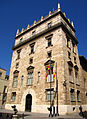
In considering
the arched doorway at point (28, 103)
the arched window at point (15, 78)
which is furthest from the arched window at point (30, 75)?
the arched window at point (15, 78)

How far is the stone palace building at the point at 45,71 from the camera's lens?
698 inches

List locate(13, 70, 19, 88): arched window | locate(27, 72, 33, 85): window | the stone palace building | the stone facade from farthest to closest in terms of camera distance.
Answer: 1. the stone facade
2. locate(13, 70, 19, 88): arched window
3. locate(27, 72, 33, 85): window
4. the stone palace building

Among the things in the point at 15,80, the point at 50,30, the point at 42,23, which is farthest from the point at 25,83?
the point at 42,23

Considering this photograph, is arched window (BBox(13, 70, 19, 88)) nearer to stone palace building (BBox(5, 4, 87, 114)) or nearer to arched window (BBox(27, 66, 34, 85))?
stone palace building (BBox(5, 4, 87, 114))

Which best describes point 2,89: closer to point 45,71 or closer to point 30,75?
point 30,75

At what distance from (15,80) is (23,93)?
191 inches

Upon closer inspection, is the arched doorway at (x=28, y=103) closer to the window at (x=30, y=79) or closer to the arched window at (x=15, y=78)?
the window at (x=30, y=79)

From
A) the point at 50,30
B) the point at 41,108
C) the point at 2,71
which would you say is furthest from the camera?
the point at 2,71

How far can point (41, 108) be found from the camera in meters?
18.2

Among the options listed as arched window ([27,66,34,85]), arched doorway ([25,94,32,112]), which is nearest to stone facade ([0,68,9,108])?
arched doorway ([25,94,32,112])

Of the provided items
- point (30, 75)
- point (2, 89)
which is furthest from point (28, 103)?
point (2, 89)

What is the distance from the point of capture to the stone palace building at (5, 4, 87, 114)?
58.2ft

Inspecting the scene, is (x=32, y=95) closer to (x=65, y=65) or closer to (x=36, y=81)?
(x=36, y=81)

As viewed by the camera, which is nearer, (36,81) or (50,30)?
(36,81)
